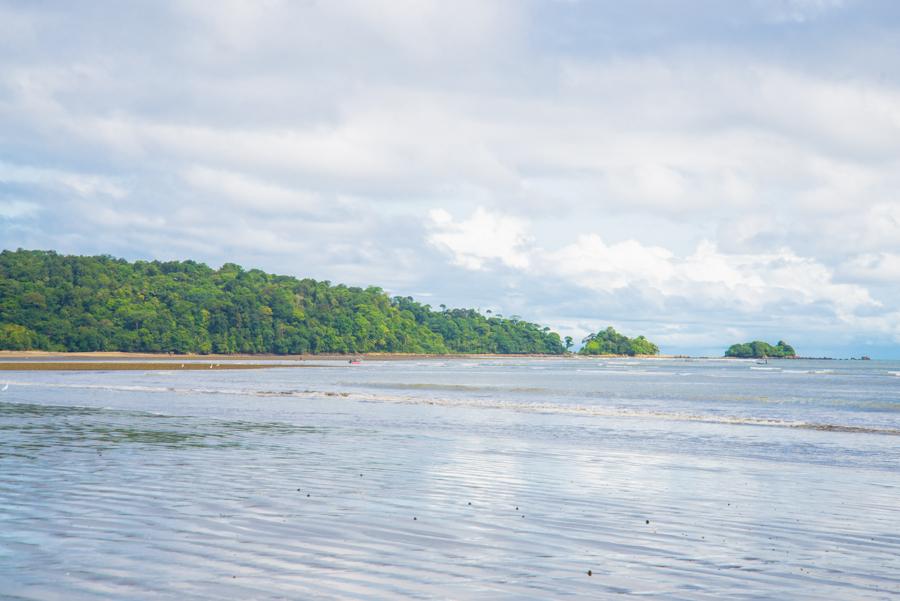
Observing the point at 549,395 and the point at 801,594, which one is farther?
the point at 549,395

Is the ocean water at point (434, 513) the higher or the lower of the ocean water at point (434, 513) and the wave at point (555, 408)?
the higher

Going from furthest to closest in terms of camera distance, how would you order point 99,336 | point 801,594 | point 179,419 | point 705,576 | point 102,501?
point 99,336, point 179,419, point 102,501, point 705,576, point 801,594

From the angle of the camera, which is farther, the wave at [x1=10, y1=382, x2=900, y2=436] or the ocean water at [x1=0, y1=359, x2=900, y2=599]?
the wave at [x1=10, y1=382, x2=900, y2=436]

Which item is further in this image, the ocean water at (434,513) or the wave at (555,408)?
the wave at (555,408)

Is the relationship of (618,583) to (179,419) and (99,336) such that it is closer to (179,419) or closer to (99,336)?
(179,419)

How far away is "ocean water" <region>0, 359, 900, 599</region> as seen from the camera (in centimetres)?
991

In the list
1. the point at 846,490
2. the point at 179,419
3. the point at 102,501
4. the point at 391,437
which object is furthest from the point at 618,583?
the point at 179,419

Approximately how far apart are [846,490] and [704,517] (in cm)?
590

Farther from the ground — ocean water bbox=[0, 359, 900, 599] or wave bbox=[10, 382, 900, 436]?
ocean water bbox=[0, 359, 900, 599]

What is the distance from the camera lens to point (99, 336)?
196 m

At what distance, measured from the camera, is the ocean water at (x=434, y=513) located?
32.5 ft

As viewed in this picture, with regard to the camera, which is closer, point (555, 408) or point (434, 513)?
point (434, 513)

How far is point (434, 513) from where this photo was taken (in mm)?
14344

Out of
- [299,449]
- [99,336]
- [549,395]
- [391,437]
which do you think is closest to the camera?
[299,449]
